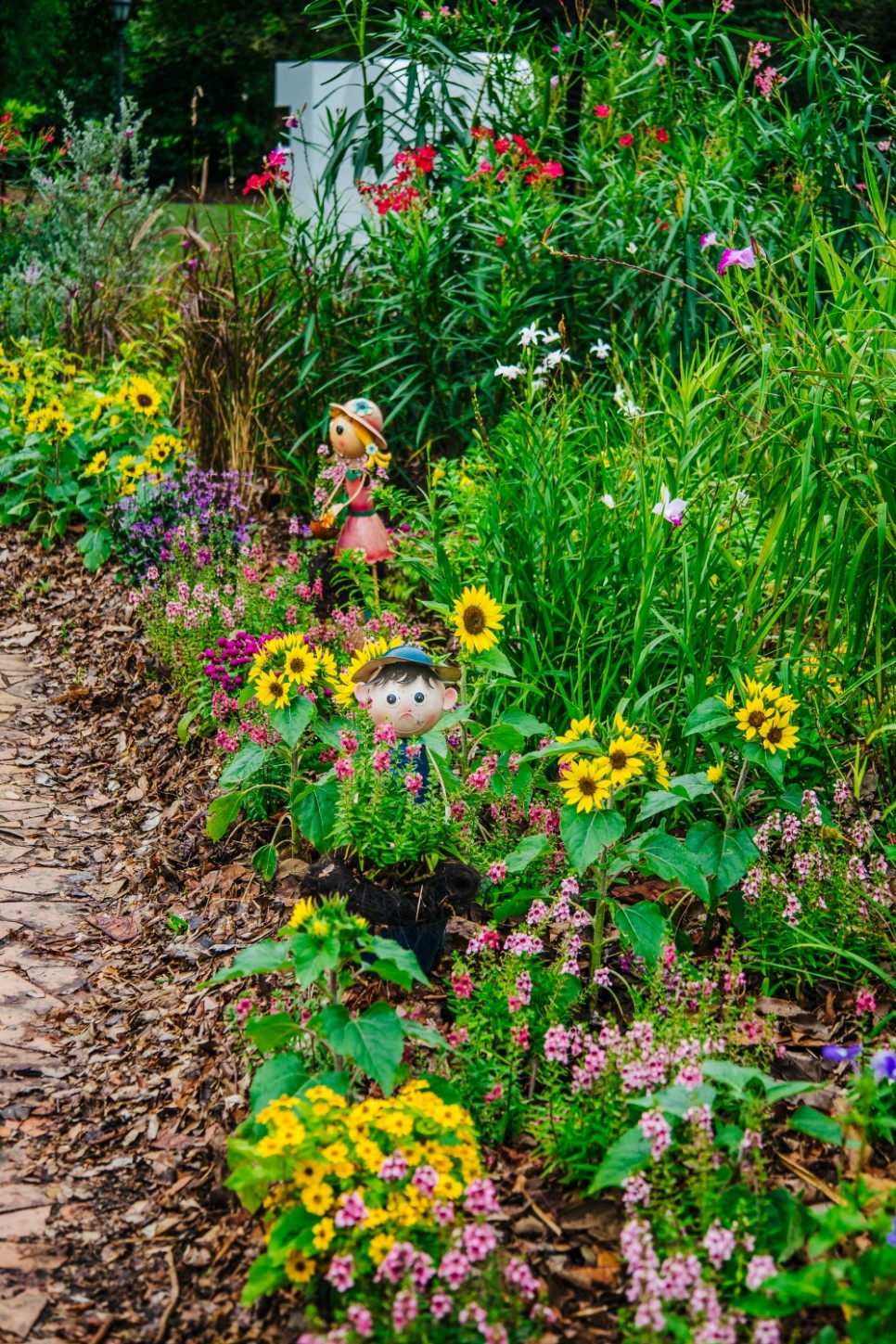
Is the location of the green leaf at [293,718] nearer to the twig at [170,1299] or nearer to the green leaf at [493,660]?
the green leaf at [493,660]

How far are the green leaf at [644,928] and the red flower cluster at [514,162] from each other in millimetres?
3404

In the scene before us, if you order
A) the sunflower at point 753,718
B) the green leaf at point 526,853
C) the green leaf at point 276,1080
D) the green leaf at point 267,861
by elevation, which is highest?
the sunflower at point 753,718

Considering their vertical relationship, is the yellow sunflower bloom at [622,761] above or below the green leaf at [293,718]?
above

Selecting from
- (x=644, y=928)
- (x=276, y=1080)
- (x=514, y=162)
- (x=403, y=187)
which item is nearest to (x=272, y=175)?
(x=403, y=187)

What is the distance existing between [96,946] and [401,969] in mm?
1303

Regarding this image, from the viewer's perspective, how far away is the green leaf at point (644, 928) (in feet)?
7.79

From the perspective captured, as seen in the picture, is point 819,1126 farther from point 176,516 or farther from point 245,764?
point 176,516

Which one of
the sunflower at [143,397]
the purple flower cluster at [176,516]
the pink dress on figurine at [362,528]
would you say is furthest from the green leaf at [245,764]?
the sunflower at [143,397]

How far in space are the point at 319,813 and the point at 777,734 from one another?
0.99 m

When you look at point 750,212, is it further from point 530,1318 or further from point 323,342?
point 530,1318

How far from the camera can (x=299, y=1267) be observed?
1.76 metres

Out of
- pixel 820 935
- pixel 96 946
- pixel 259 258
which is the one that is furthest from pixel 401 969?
pixel 259 258

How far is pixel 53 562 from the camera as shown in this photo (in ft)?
17.9

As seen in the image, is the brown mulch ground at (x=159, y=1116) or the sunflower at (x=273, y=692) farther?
the sunflower at (x=273, y=692)
